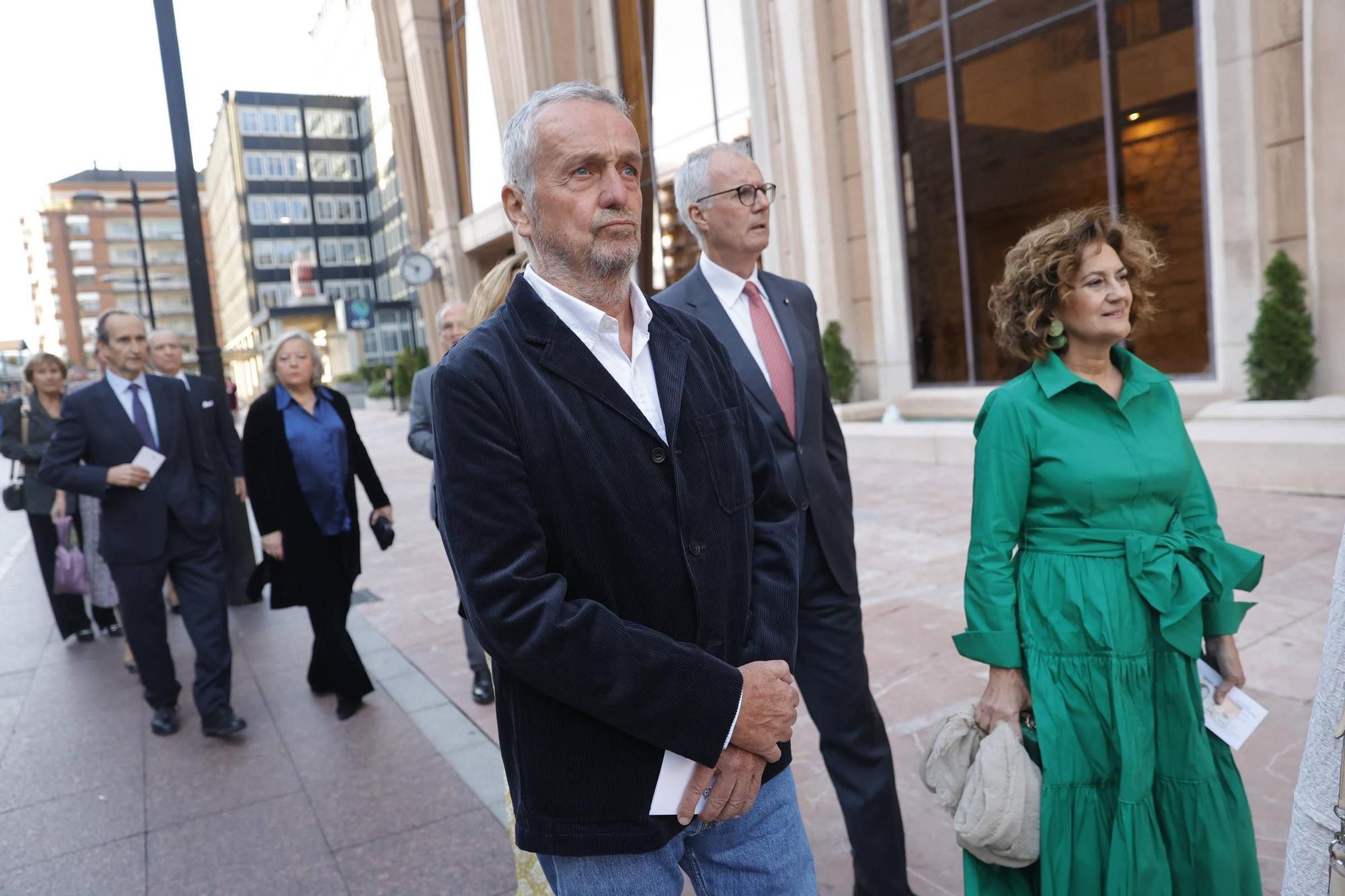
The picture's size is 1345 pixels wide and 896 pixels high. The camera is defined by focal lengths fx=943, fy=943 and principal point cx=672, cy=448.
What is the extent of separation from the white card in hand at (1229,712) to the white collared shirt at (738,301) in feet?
4.54

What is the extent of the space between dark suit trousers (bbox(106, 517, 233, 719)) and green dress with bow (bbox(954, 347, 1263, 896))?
12.6 ft

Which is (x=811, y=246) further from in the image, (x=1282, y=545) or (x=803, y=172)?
(x=1282, y=545)

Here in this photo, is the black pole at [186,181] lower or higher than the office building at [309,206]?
lower

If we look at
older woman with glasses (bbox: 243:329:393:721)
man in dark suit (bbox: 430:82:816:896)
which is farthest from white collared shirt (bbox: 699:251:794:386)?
older woman with glasses (bbox: 243:329:393:721)

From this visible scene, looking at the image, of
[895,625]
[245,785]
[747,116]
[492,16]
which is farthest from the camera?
[492,16]

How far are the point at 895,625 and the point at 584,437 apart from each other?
13.6 feet

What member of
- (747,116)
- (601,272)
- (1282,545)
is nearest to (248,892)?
(601,272)

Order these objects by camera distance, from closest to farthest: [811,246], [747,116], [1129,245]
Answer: [1129,245] → [811,246] → [747,116]

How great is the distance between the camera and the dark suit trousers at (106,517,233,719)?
465 centimetres

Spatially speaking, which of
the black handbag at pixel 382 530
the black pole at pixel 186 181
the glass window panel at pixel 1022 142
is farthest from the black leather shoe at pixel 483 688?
the glass window panel at pixel 1022 142

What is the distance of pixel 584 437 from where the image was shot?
152cm

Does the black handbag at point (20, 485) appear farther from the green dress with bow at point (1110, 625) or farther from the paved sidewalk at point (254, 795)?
the green dress with bow at point (1110, 625)

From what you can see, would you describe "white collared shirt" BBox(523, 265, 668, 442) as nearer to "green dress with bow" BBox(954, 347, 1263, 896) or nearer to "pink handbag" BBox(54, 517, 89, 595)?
"green dress with bow" BBox(954, 347, 1263, 896)

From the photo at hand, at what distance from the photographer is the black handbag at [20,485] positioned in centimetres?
697
